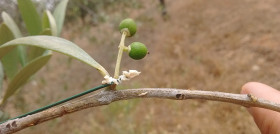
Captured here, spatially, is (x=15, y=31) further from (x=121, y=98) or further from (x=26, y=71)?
(x=121, y=98)

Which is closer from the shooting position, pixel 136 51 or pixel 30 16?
pixel 136 51

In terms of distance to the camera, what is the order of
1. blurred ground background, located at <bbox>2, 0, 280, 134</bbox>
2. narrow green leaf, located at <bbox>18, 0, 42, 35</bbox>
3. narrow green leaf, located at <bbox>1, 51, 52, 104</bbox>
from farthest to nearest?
blurred ground background, located at <bbox>2, 0, 280, 134</bbox> → narrow green leaf, located at <bbox>18, 0, 42, 35</bbox> → narrow green leaf, located at <bbox>1, 51, 52, 104</bbox>

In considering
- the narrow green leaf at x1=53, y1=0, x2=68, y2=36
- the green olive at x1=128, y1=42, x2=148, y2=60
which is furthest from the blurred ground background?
the green olive at x1=128, y1=42, x2=148, y2=60

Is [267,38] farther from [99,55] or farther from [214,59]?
[99,55]

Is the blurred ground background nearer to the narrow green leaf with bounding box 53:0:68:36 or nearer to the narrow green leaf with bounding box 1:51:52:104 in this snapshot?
the narrow green leaf with bounding box 53:0:68:36

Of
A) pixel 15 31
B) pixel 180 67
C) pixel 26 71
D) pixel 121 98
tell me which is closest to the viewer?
pixel 121 98

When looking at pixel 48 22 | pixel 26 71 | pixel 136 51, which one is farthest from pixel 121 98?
pixel 48 22

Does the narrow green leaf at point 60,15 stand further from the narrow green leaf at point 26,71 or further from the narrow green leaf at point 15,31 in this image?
the narrow green leaf at point 26,71

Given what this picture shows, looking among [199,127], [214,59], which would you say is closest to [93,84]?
[214,59]
